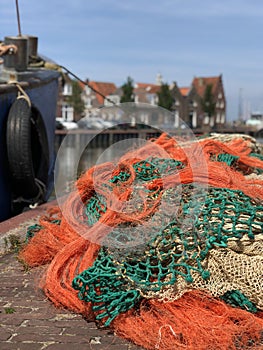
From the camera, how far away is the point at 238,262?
11.1ft

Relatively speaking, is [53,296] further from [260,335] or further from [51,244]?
[260,335]

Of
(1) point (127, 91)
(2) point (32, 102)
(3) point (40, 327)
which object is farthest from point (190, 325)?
(1) point (127, 91)

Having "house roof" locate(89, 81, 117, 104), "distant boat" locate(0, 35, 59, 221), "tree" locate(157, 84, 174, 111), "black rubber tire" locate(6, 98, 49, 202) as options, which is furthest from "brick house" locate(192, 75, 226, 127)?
"black rubber tire" locate(6, 98, 49, 202)

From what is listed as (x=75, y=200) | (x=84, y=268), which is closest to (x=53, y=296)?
(x=84, y=268)

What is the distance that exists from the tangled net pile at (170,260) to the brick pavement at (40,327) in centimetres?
8

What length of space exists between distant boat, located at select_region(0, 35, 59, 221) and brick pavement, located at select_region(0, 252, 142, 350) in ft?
10.3

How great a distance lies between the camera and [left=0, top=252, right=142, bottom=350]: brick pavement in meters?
3.04

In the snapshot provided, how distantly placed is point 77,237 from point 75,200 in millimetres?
347

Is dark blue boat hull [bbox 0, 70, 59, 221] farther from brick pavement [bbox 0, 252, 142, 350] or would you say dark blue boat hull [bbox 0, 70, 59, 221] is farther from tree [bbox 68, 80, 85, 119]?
tree [bbox 68, 80, 85, 119]

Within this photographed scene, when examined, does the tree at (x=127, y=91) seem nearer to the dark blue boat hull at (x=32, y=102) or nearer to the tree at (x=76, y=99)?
the tree at (x=76, y=99)

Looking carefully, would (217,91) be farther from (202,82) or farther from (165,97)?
(165,97)

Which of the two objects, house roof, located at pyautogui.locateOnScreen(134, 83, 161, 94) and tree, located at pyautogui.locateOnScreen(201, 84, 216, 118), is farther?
house roof, located at pyautogui.locateOnScreen(134, 83, 161, 94)

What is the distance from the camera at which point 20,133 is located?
273 inches

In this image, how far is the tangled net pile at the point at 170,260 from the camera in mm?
3164
